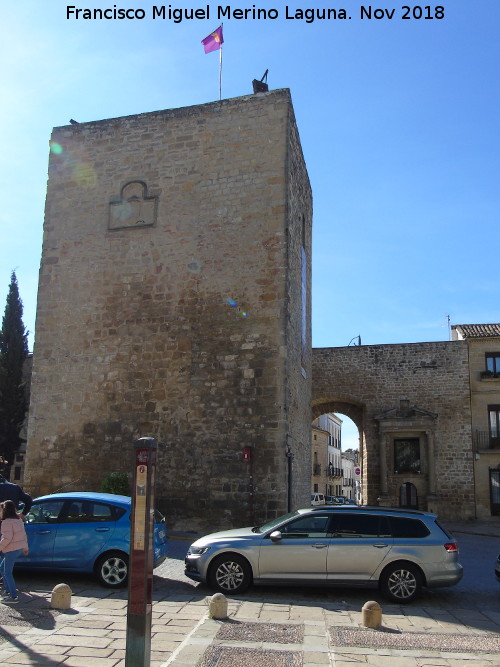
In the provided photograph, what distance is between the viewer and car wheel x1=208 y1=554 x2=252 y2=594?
8234 millimetres

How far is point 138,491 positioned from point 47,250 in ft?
42.2

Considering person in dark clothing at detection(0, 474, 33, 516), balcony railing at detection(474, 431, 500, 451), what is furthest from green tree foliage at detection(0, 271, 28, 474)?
balcony railing at detection(474, 431, 500, 451)

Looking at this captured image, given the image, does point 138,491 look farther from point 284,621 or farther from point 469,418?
point 469,418

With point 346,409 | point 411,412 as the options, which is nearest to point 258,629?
point 411,412

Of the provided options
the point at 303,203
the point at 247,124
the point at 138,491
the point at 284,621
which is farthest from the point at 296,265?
the point at 138,491

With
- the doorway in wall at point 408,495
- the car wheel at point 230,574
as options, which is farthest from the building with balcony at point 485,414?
the car wheel at point 230,574

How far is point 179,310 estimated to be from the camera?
15102 millimetres

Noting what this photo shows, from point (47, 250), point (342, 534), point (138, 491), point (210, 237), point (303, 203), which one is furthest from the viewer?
point (303, 203)

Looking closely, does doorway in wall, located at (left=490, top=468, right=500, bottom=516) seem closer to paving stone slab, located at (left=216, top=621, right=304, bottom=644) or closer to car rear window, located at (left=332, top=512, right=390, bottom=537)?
car rear window, located at (left=332, top=512, right=390, bottom=537)

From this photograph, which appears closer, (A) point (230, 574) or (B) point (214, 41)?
(A) point (230, 574)

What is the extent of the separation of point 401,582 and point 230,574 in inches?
89.9

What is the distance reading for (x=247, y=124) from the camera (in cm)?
1551

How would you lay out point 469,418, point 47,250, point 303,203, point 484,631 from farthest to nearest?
point 469,418 → point 303,203 → point 47,250 → point 484,631

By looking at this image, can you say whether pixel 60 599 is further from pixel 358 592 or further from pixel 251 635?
pixel 358 592
